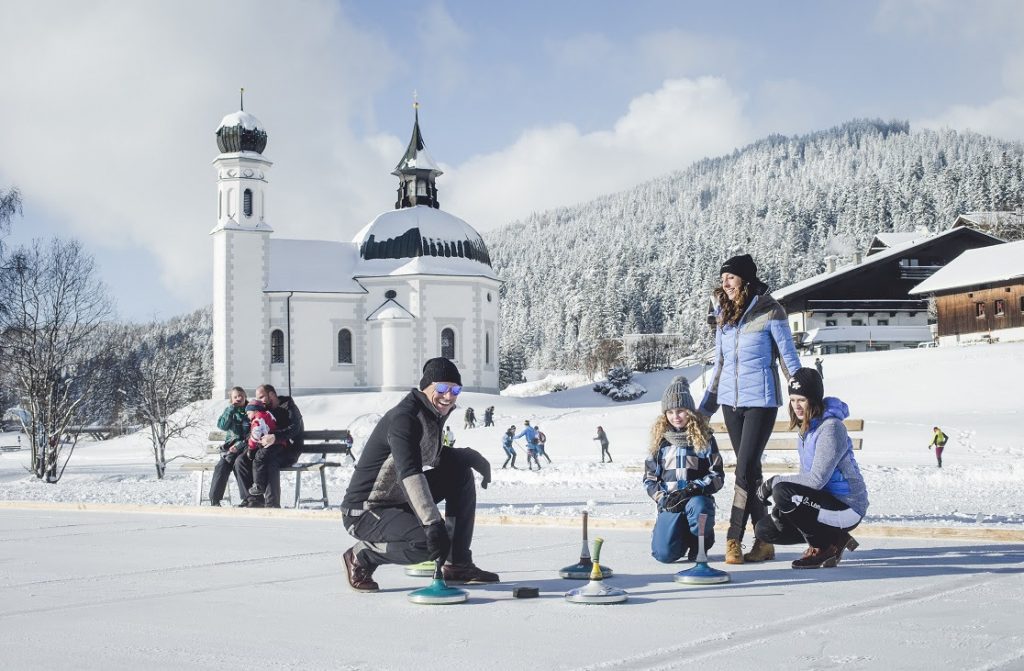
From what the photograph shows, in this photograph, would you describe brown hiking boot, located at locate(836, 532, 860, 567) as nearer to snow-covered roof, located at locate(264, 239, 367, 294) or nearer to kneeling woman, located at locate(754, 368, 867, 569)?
kneeling woman, located at locate(754, 368, 867, 569)

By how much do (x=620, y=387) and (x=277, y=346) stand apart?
66.3 feet

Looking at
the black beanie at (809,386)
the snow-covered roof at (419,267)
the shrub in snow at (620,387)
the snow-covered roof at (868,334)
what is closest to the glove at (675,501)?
the black beanie at (809,386)

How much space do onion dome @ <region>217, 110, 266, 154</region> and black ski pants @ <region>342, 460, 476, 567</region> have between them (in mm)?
54390

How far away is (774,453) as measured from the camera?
32.6 metres

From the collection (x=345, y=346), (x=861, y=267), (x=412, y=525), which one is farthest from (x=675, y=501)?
(x=861, y=267)

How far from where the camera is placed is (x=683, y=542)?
271 inches

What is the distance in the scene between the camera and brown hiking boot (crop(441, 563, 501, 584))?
6.04 m

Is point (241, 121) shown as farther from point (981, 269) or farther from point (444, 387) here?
point (444, 387)

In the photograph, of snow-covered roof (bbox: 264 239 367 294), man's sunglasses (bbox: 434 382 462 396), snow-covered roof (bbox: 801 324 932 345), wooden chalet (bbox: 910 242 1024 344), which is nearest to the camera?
man's sunglasses (bbox: 434 382 462 396)

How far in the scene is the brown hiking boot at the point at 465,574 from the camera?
604 cm

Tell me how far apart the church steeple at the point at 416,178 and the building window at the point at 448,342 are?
9.44 metres

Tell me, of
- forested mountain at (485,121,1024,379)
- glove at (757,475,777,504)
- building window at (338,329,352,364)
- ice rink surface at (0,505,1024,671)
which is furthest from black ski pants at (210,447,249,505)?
forested mountain at (485,121,1024,379)

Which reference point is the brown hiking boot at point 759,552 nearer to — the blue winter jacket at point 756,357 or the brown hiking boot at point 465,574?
the blue winter jacket at point 756,357

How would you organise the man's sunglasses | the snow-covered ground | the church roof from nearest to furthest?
the man's sunglasses, the snow-covered ground, the church roof
